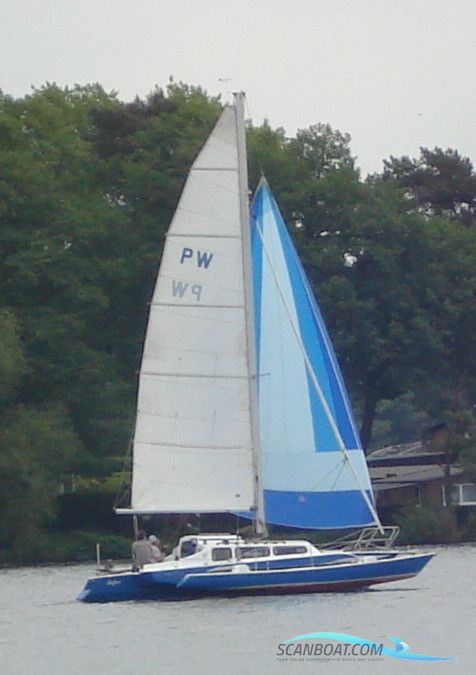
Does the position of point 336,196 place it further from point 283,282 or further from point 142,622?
point 142,622

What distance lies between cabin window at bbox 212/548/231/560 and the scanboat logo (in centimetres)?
696

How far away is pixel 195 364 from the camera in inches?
1521

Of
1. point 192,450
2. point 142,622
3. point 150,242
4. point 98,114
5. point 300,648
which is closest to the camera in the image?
point 300,648

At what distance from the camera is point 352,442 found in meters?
39.3

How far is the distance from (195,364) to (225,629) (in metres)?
7.45

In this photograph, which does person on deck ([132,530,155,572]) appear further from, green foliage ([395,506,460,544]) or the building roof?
the building roof

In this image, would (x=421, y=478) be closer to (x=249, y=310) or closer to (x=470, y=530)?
(x=470, y=530)

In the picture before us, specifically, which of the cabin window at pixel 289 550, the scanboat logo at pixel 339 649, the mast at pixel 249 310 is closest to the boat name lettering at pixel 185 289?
the mast at pixel 249 310

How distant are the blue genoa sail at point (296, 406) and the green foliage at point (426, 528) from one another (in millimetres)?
24315

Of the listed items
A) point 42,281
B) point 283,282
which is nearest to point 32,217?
point 42,281

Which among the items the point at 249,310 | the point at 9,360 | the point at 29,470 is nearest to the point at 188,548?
the point at 249,310

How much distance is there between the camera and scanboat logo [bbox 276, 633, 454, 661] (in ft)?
92.9

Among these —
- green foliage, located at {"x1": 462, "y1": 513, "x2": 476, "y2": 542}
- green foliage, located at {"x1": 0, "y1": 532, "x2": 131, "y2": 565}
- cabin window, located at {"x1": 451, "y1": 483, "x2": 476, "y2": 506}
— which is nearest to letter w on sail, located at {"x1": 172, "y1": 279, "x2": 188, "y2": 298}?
green foliage, located at {"x1": 0, "y1": 532, "x2": 131, "y2": 565}

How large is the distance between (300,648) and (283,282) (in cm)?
1196
